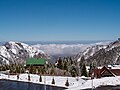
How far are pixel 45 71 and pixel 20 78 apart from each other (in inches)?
598

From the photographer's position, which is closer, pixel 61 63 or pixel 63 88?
pixel 63 88

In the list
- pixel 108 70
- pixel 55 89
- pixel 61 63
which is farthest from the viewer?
pixel 61 63

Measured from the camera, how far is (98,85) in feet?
191

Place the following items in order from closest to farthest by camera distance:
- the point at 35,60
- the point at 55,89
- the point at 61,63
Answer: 1. the point at 55,89
2. the point at 61,63
3. the point at 35,60

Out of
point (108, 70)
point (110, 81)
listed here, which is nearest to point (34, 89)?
point (110, 81)

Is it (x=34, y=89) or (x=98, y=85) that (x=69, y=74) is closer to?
(x=34, y=89)

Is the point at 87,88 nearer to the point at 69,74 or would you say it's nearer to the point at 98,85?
the point at 98,85

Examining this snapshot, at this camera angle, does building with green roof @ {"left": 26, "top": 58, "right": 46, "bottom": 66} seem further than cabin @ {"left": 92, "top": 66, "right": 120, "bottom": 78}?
Yes

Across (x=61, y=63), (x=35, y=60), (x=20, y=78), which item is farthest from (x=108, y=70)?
(x=35, y=60)

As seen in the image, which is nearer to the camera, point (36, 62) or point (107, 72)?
point (107, 72)

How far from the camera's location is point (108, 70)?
256 ft

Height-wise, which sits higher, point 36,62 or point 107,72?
point 107,72

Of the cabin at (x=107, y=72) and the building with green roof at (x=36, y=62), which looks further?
the building with green roof at (x=36, y=62)

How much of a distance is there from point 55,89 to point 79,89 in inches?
371
